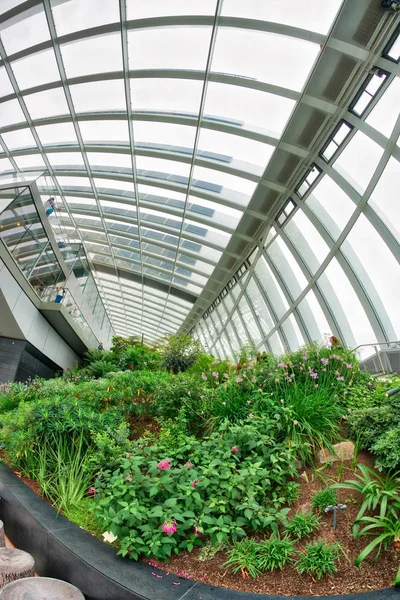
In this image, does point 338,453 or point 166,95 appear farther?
point 166,95

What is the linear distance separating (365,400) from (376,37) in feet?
22.9

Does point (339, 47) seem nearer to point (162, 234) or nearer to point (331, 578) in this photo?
point (331, 578)

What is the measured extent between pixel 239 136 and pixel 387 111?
15.9ft

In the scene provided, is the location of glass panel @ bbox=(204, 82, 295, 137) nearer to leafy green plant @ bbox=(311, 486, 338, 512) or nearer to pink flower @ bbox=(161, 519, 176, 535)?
leafy green plant @ bbox=(311, 486, 338, 512)

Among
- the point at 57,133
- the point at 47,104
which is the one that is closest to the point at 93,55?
the point at 47,104

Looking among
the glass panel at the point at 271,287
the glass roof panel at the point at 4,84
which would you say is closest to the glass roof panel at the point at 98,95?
the glass roof panel at the point at 4,84

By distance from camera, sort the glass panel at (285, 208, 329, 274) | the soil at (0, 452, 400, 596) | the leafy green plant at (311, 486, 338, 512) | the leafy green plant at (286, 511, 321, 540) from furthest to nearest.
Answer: the glass panel at (285, 208, 329, 274) → the leafy green plant at (311, 486, 338, 512) → the leafy green plant at (286, 511, 321, 540) → the soil at (0, 452, 400, 596)

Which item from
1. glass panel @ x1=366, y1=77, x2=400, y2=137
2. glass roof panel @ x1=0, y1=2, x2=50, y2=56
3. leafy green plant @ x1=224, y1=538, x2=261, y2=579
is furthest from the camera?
glass roof panel @ x1=0, y1=2, x2=50, y2=56

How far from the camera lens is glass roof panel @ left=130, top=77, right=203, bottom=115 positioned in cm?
1128

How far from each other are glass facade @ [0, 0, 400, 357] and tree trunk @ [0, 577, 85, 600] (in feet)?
26.5

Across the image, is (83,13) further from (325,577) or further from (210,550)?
(325,577)

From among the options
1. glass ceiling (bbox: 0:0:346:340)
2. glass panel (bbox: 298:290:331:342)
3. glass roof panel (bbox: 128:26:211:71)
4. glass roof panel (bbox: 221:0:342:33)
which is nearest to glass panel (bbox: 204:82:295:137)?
glass ceiling (bbox: 0:0:346:340)

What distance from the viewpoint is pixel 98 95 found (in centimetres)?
1270

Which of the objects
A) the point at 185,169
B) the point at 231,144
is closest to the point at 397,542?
the point at 231,144
